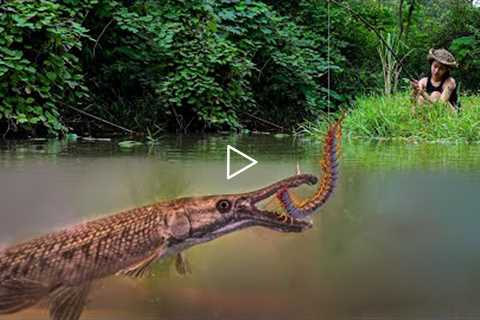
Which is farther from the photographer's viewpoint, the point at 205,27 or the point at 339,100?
the point at 339,100

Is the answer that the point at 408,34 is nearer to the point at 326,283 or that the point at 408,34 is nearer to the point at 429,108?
the point at 429,108

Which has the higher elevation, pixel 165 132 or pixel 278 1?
pixel 278 1

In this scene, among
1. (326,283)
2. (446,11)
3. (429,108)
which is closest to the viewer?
(326,283)

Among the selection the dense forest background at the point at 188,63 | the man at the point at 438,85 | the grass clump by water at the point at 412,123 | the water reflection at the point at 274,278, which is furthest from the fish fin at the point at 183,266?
the man at the point at 438,85

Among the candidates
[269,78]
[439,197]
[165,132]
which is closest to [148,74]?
[165,132]

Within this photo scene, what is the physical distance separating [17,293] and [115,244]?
74 millimetres

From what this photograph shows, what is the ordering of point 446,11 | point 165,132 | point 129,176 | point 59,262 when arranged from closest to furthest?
point 59,262 → point 129,176 → point 165,132 → point 446,11

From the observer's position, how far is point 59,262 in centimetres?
50

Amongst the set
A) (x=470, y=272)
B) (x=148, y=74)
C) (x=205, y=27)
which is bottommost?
(x=470, y=272)

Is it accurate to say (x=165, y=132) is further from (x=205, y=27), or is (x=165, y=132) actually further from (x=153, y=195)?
(x=153, y=195)

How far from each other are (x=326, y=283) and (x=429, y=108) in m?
4.24

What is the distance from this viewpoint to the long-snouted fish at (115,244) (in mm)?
498

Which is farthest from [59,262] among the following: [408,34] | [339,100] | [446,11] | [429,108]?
[446,11]

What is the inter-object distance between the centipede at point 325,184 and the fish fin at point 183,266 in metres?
0.11
